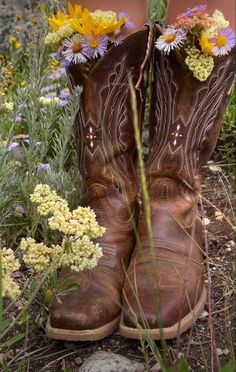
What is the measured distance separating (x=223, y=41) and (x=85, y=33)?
1.15 ft

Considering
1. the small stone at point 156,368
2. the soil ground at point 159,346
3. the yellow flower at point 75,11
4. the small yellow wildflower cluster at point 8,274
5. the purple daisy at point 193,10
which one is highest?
the yellow flower at point 75,11

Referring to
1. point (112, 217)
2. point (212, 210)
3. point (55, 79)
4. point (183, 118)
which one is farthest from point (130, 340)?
point (55, 79)

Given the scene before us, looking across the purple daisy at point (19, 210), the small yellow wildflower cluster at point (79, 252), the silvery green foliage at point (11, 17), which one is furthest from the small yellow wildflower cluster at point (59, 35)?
the silvery green foliage at point (11, 17)

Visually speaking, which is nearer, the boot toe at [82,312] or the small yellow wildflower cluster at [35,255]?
the small yellow wildflower cluster at [35,255]

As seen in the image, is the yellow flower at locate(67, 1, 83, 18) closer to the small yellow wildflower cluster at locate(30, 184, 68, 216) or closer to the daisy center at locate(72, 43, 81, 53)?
the daisy center at locate(72, 43, 81, 53)

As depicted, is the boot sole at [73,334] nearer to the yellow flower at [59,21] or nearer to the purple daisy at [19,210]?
the purple daisy at [19,210]

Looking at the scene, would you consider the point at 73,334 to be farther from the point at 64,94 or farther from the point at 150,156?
the point at 64,94

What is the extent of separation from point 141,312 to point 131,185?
0.46m

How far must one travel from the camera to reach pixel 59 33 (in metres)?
1.62

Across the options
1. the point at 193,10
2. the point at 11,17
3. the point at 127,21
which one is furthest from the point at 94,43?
the point at 11,17

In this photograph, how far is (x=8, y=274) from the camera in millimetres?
1116

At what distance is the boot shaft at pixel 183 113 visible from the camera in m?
1.65

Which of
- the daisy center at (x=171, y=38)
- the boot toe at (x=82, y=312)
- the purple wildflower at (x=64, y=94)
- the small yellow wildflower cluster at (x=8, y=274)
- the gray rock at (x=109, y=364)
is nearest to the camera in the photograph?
the small yellow wildflower cluster at (x=8, y=274)

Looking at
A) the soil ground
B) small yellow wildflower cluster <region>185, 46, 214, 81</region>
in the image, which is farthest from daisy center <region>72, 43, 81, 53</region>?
the soil ground
